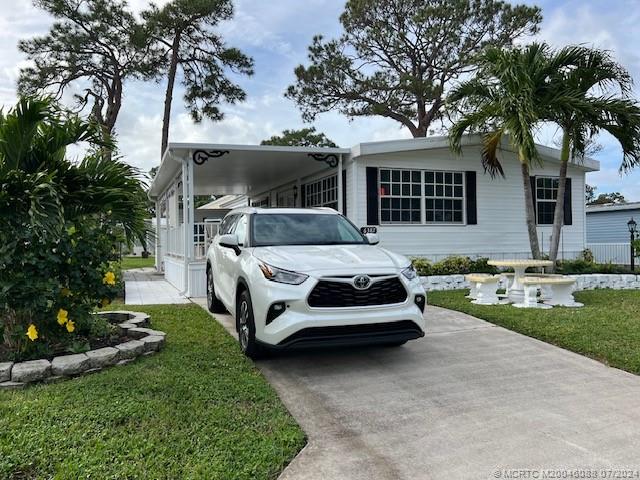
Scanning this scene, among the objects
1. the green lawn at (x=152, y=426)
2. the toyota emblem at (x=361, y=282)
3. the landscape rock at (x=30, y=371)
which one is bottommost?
the green lawn at (x=152, y=426)

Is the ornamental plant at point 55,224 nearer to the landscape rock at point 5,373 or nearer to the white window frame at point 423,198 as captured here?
the landscape rock at point 5,373

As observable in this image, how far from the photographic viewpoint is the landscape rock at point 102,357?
464cm

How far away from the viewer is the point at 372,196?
1103 centimetres

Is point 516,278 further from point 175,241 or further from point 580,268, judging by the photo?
point 175,241

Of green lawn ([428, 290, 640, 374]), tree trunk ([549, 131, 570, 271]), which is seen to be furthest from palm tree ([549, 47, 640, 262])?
green lawn ([428, 290, 640, 374])

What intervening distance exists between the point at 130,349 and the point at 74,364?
1.81ft

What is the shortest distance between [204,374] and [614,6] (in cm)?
1158

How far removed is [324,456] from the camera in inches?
126

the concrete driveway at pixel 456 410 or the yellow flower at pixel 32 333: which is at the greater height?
the yellow flower at pixel 32 333

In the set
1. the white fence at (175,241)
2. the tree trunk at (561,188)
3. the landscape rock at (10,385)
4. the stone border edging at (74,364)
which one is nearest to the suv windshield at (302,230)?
the stone border edging at (74,364)

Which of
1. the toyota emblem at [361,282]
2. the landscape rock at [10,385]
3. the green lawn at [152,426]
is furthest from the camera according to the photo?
the toyota emblem at [361,282]

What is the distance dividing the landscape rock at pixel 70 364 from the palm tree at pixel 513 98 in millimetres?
8138

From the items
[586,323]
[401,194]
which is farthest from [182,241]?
[586,323]

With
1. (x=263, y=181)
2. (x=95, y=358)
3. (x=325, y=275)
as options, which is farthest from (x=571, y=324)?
(x=263, y=181)
